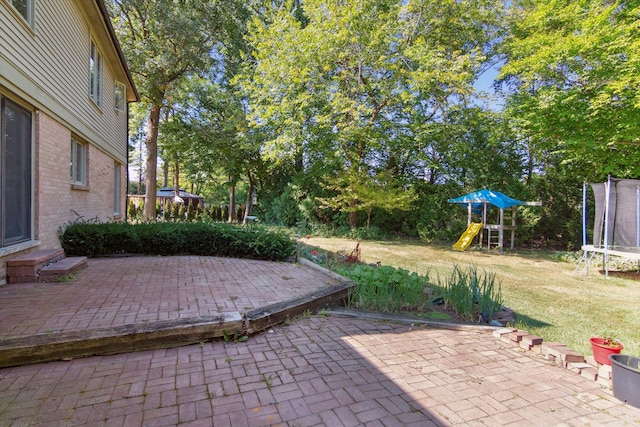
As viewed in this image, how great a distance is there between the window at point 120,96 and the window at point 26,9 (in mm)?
5879

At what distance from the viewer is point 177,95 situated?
16.8 metres

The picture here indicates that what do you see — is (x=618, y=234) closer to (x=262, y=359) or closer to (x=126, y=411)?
(x=262, y=359)

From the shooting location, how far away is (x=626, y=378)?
88.7 inches

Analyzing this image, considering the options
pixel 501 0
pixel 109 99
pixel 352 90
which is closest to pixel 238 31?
pixel 352 90

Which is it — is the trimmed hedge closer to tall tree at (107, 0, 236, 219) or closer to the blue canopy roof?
the blue canopy roof

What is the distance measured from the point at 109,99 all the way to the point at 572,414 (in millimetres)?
11491

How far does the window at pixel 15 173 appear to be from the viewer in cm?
412

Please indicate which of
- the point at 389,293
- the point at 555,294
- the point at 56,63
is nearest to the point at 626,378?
the point at 389,293

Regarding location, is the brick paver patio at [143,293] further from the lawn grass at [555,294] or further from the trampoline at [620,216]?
the trampoline at [620,216]

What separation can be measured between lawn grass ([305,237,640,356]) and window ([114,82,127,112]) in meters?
8.88

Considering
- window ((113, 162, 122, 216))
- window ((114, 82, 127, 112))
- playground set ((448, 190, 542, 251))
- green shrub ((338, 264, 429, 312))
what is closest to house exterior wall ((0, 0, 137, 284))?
window ((114, 82, 127, 112))

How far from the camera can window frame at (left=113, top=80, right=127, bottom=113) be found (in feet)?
33.6

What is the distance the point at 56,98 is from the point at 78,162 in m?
2.18

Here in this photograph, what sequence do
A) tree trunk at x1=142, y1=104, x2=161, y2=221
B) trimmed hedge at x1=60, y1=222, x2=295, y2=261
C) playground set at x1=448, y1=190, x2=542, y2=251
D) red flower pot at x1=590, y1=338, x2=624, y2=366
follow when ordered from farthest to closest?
tree trunk at x1=142, y1=104, x2=161, y2=221, playground set at x1=448, y1=190, x2=542, y2=251, trimmed hedge at x1=60, y1=222, x2=295, y2=261, red flower pot at x1=590, y1=338, x2=624, y2=366
